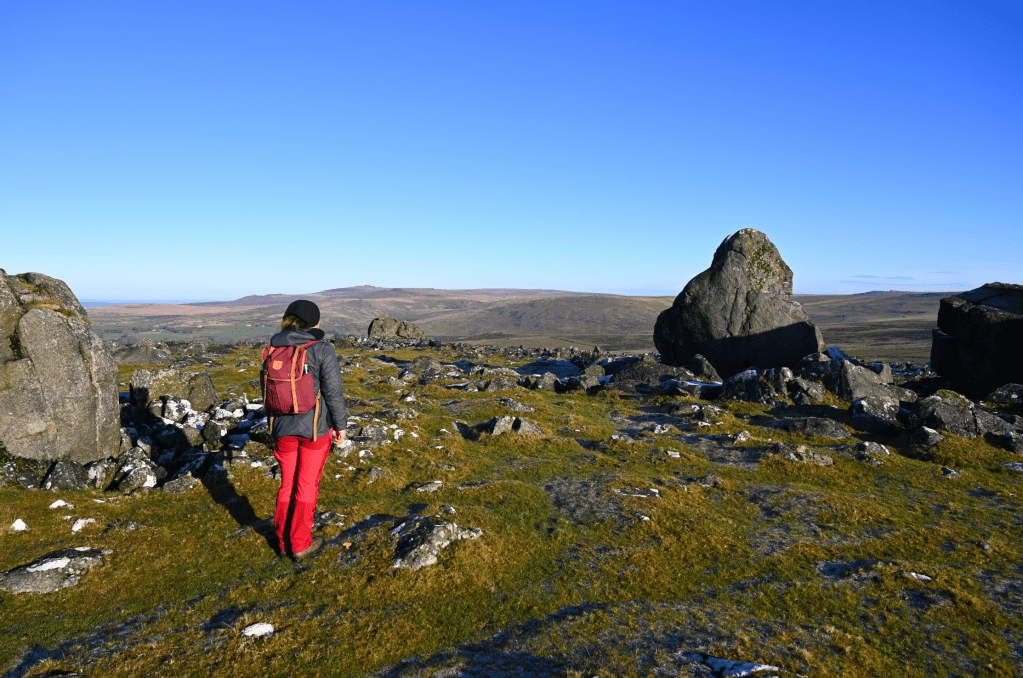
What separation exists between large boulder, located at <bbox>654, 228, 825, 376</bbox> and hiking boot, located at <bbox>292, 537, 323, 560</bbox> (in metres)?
27.2

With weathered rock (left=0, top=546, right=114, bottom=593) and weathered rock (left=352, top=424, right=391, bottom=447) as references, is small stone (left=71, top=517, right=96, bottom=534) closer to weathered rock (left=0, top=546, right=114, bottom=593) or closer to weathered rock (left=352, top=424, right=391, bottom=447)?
weathered rock (left=0, top=546, right=114, bottom=593)

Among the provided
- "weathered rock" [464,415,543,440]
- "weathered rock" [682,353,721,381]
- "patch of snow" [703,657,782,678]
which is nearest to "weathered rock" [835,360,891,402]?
"weathered rock" [682,353,721,381]

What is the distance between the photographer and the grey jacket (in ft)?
26.4

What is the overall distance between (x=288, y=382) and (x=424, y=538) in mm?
3545

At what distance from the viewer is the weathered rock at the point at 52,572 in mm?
7285

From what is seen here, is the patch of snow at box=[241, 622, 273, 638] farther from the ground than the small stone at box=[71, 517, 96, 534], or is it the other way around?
the small stone at box=[71, 517, 96, 534]

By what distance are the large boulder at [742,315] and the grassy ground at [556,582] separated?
16.7m

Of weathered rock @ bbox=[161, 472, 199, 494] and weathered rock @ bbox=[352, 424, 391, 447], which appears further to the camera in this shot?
weathered rock @ bbox=[352, 424, 391, 447]

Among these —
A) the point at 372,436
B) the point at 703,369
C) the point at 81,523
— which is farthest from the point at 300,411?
the point at 703,369

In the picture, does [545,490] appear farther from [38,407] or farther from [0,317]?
[0,317]

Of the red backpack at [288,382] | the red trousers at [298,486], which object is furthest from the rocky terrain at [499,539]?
the red backpack at [288,382]

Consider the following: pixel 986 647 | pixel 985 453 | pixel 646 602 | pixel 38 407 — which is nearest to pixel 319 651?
pixel 646 602

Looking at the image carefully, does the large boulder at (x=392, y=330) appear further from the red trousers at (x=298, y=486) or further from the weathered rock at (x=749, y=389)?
the red trousers at (x=298, y=486)

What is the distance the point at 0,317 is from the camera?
36.8 ft
